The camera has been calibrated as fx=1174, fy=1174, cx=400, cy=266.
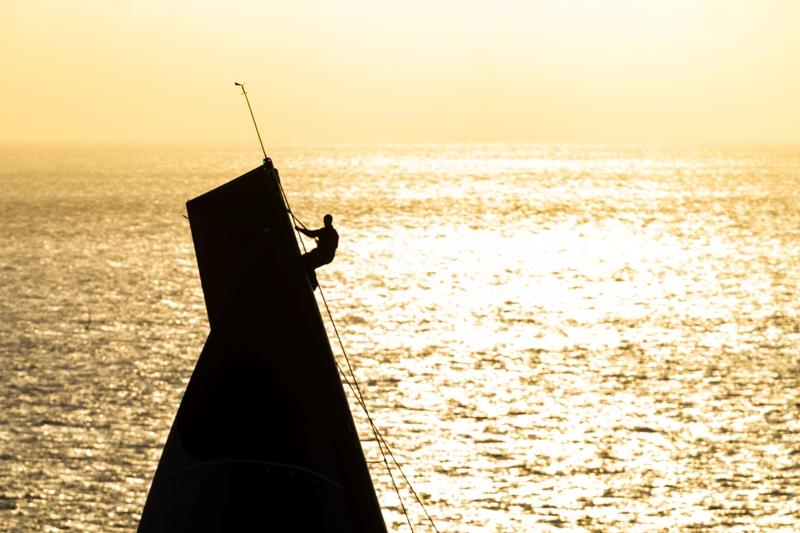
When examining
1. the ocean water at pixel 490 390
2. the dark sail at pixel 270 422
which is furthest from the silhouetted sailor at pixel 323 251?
the ocean water at pixel 490 390

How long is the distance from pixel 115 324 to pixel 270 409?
3414 inches

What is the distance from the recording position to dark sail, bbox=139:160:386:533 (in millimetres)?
14602

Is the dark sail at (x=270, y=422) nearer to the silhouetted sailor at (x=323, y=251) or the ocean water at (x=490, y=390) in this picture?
the silhouetted sailor at (x=323, y=251)

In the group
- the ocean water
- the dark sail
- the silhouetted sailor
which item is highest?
the silhouetted sailor

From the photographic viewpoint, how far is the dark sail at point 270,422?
1460 centimetres

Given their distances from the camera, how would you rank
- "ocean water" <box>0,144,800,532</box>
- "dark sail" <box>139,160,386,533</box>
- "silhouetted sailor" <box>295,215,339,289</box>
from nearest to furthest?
"dark sail" <box>139,160,386,533</box>, "silhouetted sailor" <box>295,215,339,289</box>, "ocean water" <box>0,144,800,532</box>

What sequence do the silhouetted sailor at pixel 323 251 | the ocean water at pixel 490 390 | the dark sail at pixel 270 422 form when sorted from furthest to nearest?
the ocean water at pixel 490 390, the silhouetted sailor at pixel 323 251, the dark sail at pixel 270 422

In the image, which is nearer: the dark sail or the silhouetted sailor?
the dark sail

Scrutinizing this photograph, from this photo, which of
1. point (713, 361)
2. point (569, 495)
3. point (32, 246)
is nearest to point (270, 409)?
point (569, 495)

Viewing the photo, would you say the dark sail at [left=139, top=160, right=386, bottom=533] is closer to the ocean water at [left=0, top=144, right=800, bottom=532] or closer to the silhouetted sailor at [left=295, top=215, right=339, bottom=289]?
the silhouetted sailor at [left=295, top=215, right=339, bottom=289]

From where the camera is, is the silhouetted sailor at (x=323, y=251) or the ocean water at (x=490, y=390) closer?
the silhouetted sailor at (x=323, y=251)

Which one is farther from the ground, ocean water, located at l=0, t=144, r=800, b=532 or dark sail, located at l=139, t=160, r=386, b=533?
dark sail, located at l=139, t=160, r=386, b=533

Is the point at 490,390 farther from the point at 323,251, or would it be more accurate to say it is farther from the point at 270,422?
the point at 270,422

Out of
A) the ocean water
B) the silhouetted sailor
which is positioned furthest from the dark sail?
the ocean water
